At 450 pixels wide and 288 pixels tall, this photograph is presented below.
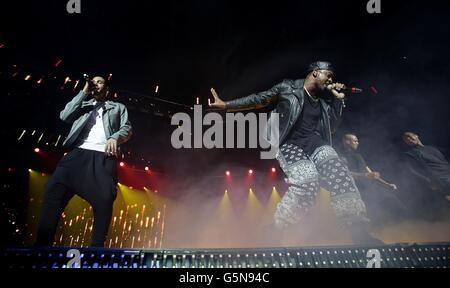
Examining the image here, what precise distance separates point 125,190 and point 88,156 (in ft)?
25.7

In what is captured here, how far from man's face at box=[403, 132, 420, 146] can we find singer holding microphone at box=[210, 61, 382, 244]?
2.50m

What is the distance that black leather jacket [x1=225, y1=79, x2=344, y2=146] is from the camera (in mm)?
4141

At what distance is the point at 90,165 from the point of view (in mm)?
3395

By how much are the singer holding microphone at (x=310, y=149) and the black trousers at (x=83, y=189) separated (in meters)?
1.74

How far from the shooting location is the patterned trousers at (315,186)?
3453 mm

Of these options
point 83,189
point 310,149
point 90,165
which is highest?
point 310,149

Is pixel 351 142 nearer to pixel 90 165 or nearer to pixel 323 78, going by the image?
pixel 323 78
